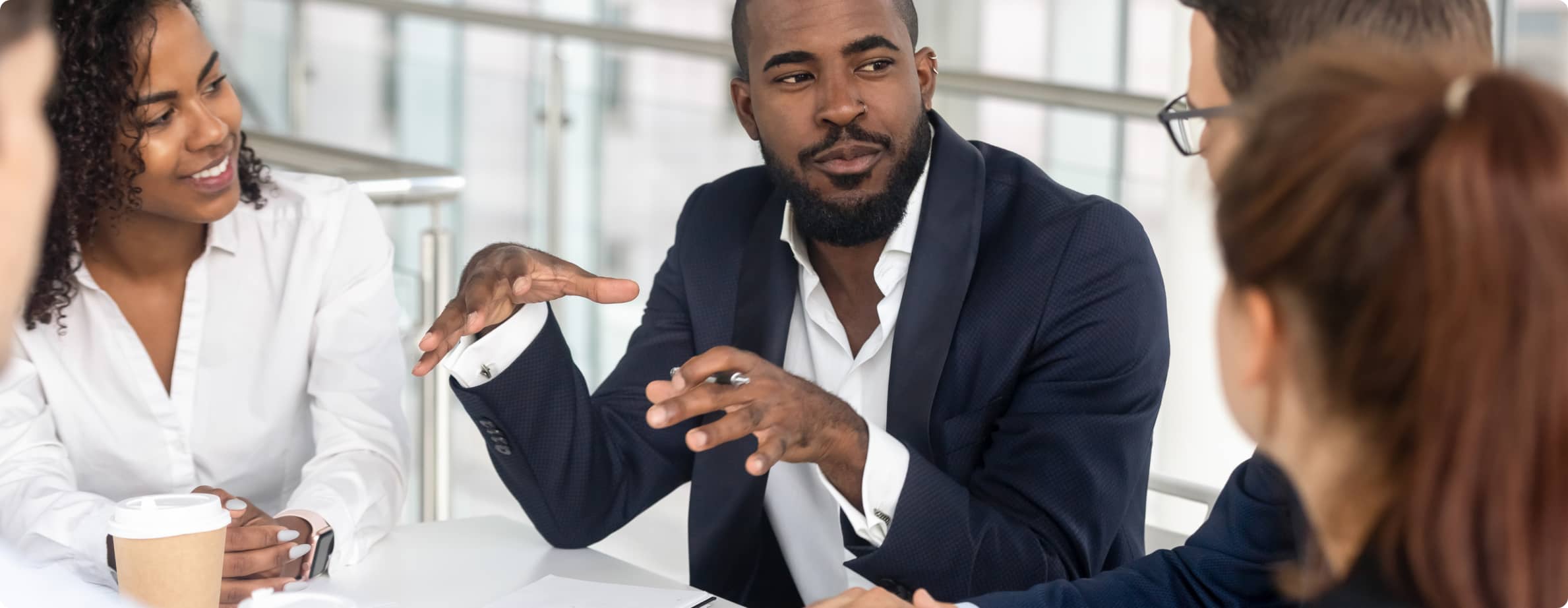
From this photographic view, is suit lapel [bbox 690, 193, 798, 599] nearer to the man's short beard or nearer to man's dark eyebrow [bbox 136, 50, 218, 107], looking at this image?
the man's short beard

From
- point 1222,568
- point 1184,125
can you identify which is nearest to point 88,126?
point 1184,125

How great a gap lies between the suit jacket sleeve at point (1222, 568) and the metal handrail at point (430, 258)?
1.53 metres

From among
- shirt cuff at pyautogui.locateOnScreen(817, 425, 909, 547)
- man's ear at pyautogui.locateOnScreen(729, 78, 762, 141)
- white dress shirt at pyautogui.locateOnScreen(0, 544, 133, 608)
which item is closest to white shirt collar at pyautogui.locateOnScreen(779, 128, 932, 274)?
man's ear at pyautogui.locateOnScreen(729, 78, 762, 141)

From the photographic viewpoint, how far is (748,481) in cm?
181

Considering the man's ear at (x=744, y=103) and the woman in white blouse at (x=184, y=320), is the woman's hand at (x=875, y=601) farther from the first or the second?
the man's ear at (x=744, y=103)

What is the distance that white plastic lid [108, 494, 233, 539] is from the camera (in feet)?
4.14

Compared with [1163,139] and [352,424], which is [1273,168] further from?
[1163,139]

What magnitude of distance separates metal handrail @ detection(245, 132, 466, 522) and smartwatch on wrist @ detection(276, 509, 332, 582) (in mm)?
1075

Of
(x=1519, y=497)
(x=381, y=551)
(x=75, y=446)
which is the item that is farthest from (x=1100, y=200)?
(x=75, y=446)

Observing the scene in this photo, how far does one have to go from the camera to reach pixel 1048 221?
1.75 m

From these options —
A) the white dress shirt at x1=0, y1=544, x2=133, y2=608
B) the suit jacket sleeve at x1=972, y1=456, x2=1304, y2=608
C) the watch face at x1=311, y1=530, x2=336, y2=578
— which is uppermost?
the white dress shirt at x1=0, y1=544, x2=133, y2=608

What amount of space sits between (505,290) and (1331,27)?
95 cm

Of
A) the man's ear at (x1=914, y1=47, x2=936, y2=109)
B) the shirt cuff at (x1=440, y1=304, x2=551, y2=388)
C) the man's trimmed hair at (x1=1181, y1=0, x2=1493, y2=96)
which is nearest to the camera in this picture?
the man's trimmed hair at (x1=1181, y1=0, x2=1493, y2=96)

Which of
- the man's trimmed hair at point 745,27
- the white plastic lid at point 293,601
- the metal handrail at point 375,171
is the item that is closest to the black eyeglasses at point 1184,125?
the man's trimmed hair at point 745,27
